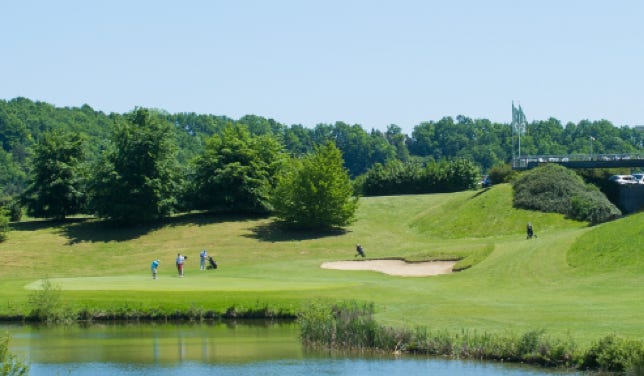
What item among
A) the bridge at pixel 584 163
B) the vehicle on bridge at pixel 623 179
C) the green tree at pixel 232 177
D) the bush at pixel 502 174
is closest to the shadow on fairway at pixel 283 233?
the green tree at pixel 232 177

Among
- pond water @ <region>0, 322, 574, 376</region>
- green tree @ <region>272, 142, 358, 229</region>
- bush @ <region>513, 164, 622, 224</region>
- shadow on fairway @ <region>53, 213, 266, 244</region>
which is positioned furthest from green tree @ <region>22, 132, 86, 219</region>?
pond water @ <region>0, 322, 574, 376</region>

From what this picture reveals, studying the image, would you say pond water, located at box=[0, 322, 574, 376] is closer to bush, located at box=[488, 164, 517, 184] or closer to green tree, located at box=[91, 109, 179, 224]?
green tree, located at box=[91, 109, 179, 224]

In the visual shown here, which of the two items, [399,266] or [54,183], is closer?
[399,266]

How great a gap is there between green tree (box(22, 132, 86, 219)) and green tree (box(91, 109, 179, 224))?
3.56m

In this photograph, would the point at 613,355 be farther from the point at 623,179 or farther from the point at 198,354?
the point at 623,179

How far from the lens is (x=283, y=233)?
8844 centimetres

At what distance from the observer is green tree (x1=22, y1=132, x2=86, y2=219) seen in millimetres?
93438

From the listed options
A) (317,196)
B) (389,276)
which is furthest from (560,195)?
(389,276)

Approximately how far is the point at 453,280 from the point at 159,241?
37494 mm

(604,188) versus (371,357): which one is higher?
(604,188)

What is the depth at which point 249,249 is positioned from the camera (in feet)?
269

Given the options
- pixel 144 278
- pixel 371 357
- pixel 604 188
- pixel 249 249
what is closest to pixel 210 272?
pixel 144 278

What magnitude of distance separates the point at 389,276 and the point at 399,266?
14.6 ft

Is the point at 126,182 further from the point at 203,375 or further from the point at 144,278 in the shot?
the point at 203,375
